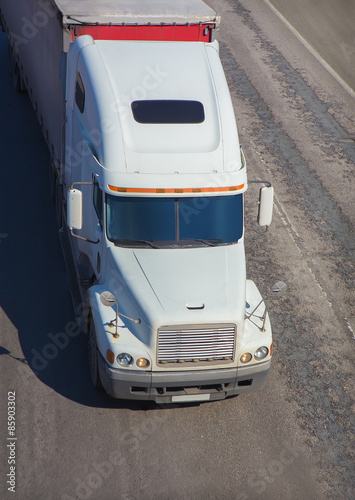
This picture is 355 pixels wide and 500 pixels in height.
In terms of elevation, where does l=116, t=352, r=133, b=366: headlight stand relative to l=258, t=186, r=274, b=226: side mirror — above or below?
below

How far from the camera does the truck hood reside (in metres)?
9.25

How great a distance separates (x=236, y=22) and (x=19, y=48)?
29.8ft

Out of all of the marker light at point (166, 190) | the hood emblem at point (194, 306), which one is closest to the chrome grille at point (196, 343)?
the hood emblem at point (194, 306)

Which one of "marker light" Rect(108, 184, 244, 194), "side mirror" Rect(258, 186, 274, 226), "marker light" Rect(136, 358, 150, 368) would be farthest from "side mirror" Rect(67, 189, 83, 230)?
"side mirror" Rect(258, 186, 274, 226)

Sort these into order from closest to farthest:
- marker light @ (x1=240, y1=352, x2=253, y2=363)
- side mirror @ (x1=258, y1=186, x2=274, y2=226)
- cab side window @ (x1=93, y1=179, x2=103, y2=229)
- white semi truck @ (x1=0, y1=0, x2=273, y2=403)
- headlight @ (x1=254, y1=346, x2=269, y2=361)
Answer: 1. white semi truck @ (x1=0, y1=0, x2=273, y2=403)
2. marker light @ (x1=240, y1=352, x2=253, y2=363)
3. headlight @ (x1=254, y1=346, x2=269, y2=361)
4. cab side window @ (x1=93, y1=179, x2=103, y2=229)
5. side mirror @ (x1=258, y1=186, x2=274, y2=226)

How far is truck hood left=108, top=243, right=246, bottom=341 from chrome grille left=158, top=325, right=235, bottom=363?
119 millimetres

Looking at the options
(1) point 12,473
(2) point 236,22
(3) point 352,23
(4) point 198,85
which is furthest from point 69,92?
(3) point 352,23

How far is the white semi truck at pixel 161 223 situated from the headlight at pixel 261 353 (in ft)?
0.04

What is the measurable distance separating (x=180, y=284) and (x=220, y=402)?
1913mm

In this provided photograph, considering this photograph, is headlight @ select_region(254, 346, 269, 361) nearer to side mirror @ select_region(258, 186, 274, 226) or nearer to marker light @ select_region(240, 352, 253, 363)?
marker light @ select_region(240, 352, 253, 363)

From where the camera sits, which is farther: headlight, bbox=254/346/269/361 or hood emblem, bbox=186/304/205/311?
headlight, bbox=254/346/269/361

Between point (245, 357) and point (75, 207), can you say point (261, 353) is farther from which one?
point (75, 207)

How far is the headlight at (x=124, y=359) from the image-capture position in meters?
9.26

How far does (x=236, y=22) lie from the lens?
75.8ft
